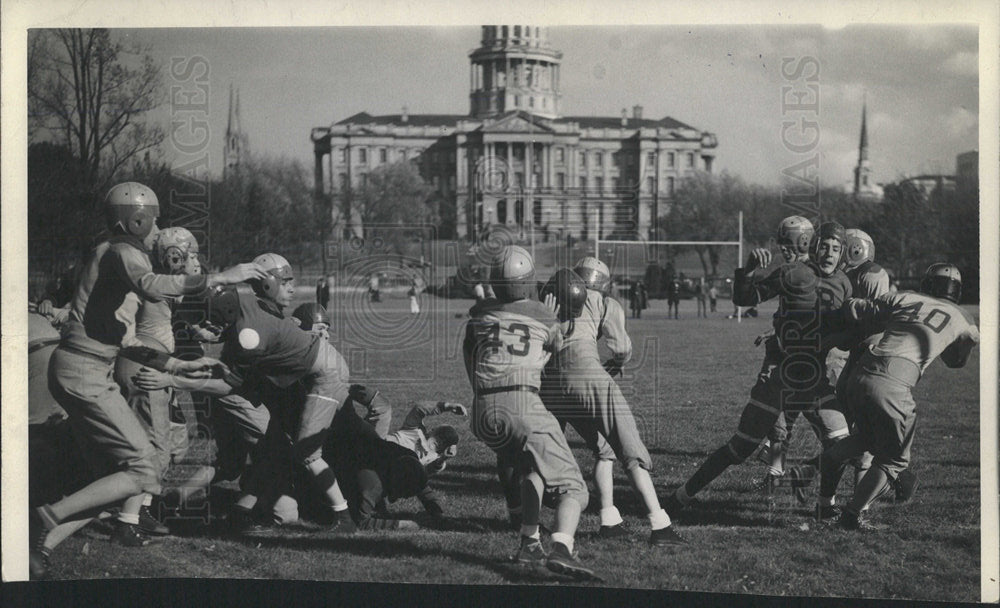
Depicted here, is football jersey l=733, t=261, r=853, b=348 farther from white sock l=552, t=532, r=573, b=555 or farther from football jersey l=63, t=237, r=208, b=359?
football jersey l=63, t=237, r=208, b=359

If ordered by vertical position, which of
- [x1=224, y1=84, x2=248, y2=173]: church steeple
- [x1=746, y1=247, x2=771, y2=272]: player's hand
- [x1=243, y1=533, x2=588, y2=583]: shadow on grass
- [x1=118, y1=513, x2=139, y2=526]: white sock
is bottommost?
[x1=243, y1=533, x2=588, y2=583]: shadow on grass

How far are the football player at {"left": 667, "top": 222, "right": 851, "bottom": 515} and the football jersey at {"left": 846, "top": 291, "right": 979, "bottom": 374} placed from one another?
0.48m

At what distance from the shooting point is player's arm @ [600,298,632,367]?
6309mm

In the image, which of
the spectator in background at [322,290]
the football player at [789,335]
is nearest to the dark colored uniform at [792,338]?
the football player at [789,335]

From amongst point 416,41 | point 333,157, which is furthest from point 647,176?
point 416,41

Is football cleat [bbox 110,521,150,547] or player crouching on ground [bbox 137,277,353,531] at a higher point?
player crouching on ground [bbox 137,277,353,531]

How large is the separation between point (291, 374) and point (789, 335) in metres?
3.51

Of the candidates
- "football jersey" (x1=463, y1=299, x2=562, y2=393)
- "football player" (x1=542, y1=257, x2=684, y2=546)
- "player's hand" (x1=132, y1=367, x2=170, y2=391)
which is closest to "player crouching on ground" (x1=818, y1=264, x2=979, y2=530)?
"football player" (x1=542, y1=257, x2=684, y2=546)

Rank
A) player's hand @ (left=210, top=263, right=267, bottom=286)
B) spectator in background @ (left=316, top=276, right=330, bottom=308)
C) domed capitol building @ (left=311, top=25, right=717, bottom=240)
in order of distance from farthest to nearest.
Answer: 1. spectator in background @ (left=316, top=276, right=330, bottom=308)
2. domed capitol building @ (left=311, top=25, right=717, bottom=240)
3. player's hand @ (left=210, top=263, right=267, bottom=286)

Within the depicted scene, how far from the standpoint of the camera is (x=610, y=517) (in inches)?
251

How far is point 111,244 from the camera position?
5.96 m

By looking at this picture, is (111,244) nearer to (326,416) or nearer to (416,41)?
(326,416)

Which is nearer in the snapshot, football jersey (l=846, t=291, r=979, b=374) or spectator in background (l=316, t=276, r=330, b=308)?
football jersey (l=846, t=291, r=979, b=374)

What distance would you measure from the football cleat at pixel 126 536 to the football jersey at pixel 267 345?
4.10 feet
